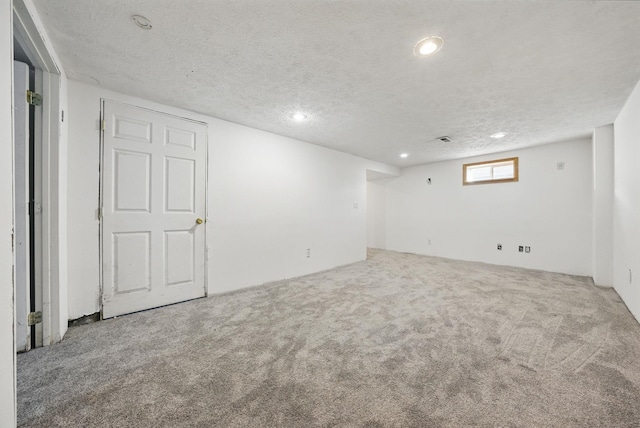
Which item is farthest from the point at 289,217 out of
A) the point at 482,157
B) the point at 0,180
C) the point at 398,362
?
the point at 482,157

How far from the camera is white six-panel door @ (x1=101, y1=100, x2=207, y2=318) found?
2.40m

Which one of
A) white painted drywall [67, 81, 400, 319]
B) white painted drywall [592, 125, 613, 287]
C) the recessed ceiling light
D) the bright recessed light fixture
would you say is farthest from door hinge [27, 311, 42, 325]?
white painted drywall [592, 125, 613, 287]

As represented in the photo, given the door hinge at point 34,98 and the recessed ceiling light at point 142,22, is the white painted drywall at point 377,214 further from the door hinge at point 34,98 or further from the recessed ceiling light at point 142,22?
the door hinge at point 34,98

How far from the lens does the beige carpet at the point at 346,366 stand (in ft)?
4.10

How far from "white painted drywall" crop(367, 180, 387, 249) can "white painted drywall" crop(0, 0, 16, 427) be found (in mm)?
6585

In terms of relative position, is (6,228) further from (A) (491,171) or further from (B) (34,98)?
(A) (491,171)

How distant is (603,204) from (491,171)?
1.83m

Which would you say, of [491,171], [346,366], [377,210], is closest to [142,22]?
[346,366]

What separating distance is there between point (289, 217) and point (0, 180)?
3054mm

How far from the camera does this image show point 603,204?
11.2 ft

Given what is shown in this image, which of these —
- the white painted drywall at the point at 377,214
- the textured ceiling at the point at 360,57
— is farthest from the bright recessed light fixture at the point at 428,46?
the white painted drywall at the point at 377,214

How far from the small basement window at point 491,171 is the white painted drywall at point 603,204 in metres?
1.21

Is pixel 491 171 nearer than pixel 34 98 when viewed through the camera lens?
No

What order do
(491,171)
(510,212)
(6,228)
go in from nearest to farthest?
(6,228)
(510,212)
(491,171)
